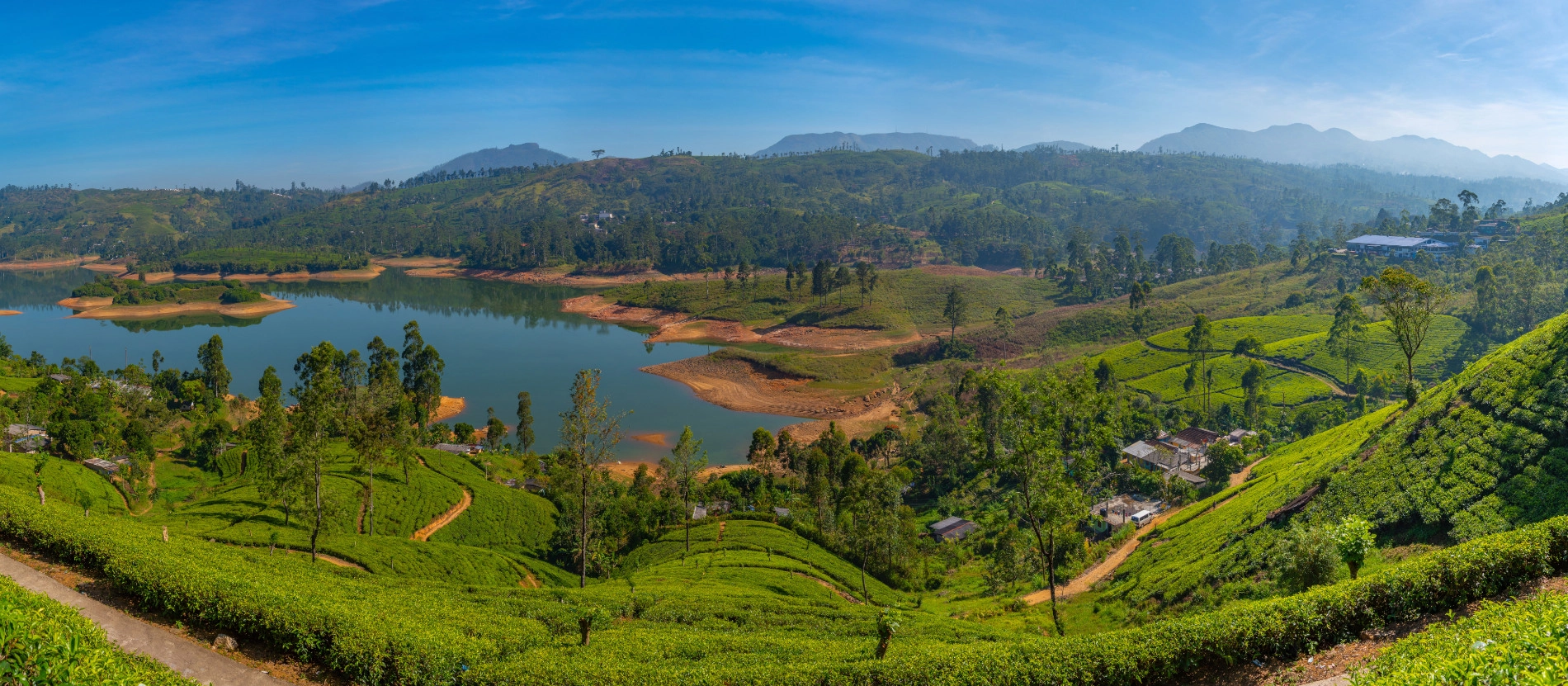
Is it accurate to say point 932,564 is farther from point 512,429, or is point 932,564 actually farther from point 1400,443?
point 512,429

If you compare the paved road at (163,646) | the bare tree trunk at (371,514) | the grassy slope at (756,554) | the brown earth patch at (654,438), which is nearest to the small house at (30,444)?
the bare tree trunk at (371,514)

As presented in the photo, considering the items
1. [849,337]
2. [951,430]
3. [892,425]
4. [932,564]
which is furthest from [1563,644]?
[849,337]

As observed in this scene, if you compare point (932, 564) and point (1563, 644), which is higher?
point (1563, 644)

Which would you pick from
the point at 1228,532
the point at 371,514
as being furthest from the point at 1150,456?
the point at 371,514

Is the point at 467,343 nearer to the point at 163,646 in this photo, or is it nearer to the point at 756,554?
the point at 756,554

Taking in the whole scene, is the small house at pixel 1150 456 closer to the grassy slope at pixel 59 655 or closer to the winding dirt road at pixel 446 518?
the winding dirt road at pixel 446 518

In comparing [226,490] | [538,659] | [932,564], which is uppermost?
[538,659]

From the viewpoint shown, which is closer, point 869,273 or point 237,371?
point 237,371
